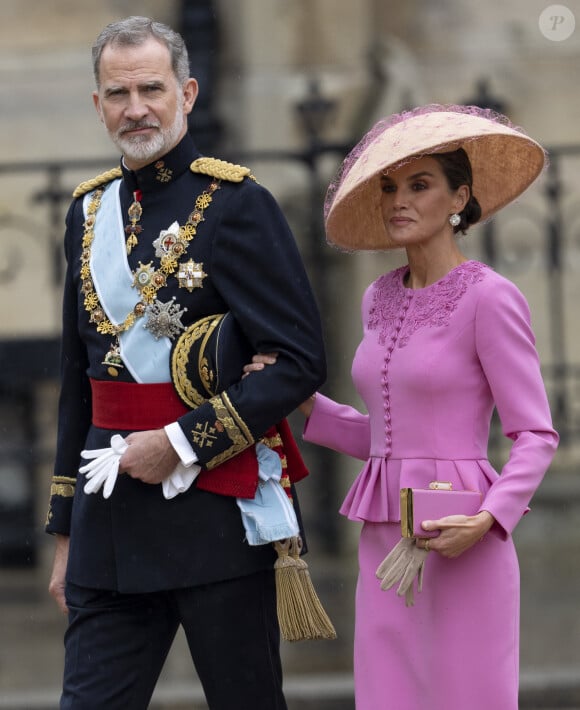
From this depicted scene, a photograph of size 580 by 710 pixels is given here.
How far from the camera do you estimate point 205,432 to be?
3652mm

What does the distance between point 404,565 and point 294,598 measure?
1.01 feet

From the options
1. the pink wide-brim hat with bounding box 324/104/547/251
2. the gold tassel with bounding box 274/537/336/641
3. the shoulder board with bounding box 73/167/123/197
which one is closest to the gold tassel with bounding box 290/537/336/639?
the gold tassel with bounding box 274/537/336/641

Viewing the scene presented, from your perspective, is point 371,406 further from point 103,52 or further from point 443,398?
point 103,52

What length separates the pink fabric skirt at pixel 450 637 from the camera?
3.57 metres

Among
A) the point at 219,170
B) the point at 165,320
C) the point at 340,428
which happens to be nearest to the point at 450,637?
the point at 340,428

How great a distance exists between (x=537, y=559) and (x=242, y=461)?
18.4 feet

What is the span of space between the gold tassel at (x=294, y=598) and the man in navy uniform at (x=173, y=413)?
45mm

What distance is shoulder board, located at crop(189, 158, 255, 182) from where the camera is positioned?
378 centimetres

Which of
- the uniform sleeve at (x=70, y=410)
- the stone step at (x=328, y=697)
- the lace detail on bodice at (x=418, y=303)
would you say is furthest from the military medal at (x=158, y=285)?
the stone step at (x=328, y=697)

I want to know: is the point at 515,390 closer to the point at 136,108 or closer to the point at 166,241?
the point at 166,241

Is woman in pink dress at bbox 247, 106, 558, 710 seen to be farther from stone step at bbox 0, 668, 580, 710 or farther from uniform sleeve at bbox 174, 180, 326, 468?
stone step at bbox 0, 668, 580, 710

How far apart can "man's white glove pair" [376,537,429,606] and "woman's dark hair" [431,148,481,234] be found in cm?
69

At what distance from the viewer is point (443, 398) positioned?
3.60m

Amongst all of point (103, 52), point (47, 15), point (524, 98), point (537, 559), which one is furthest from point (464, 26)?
point (103, 52)
